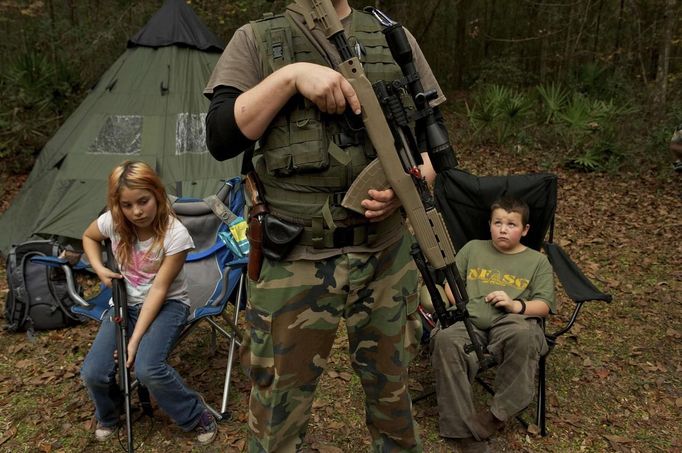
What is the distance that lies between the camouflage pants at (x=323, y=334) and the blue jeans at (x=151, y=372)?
94 cm

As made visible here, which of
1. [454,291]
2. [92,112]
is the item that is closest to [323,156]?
[454,291]

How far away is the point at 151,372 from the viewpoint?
2611 millimetres

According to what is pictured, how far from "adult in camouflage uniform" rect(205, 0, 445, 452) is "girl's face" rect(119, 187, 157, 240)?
3.85 feet

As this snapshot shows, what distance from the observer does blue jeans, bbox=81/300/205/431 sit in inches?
104

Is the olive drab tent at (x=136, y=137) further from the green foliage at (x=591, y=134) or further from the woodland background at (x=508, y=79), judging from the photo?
the green foliage at (x=591, y=134)

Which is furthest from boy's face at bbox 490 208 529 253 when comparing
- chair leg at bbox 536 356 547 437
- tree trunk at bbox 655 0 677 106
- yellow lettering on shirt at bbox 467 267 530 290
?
tree trunk at bbox 655 0 677 106

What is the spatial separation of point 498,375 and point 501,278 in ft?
1.92

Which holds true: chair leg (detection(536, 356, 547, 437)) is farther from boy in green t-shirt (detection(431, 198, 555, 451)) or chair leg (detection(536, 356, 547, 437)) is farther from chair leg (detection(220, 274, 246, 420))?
chair leg (detection(220, 274, 246, 420))

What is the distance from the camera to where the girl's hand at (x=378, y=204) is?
5.41 feet

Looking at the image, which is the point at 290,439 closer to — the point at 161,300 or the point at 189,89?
the point at 161,300

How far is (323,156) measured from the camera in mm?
1621

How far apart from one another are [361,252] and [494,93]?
8.54 m

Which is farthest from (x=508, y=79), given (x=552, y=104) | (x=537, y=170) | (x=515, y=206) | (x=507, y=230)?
(x=507, y=230)

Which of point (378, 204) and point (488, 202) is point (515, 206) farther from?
point (378, 204)
